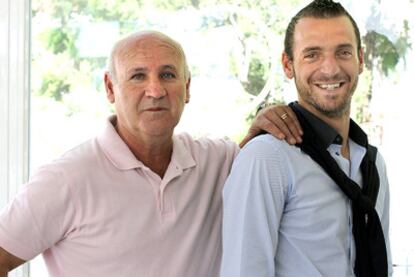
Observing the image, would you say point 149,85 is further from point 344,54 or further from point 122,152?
point 344,54

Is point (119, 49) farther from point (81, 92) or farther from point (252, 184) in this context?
point (81, 92)

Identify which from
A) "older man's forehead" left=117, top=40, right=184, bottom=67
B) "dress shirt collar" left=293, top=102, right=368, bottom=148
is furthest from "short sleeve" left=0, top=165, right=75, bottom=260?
"dress shirt collar" left=293, top=102, right=368, bottom=148

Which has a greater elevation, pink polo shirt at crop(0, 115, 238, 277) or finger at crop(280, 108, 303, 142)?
finger at crop(280, 108, 303, 142)

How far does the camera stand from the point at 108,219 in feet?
4.93

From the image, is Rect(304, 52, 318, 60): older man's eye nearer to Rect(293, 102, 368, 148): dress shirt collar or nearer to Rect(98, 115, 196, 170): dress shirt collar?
Rect(293, 102, 368, 148): dress shirt collar

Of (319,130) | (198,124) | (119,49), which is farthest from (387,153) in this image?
(119,49)

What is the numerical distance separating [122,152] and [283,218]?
0.46 metres

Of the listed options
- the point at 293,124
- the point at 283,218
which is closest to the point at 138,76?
the point at 293,124

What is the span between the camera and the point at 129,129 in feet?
5.25

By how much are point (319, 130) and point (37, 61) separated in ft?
4.30

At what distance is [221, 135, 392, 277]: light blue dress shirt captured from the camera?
1.39 meters

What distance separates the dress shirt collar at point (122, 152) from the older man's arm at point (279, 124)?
18 cm

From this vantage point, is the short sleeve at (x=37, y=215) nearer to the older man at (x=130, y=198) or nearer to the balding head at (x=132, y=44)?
the older man at (x=130, y=198)

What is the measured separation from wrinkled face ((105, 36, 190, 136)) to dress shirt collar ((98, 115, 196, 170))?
0.06 meters
